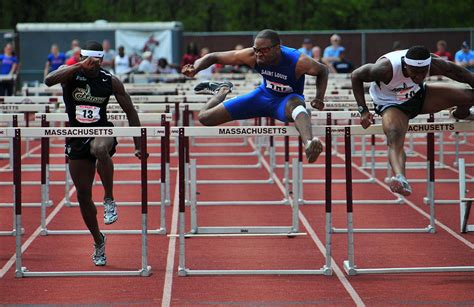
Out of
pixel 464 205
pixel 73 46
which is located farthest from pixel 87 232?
pixel 73 46

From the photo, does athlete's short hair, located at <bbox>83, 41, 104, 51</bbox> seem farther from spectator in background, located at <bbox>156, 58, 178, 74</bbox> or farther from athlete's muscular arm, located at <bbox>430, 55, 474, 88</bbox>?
spectator in background, located at <bbox>156, 58, 178, 74</bbox>

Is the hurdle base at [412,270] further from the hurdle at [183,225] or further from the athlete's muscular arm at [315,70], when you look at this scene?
the athlete's muscular arm at [315,70]

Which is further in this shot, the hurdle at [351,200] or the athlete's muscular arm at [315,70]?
the athlete's muscular arm at [315,70]

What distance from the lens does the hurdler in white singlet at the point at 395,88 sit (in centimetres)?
1039

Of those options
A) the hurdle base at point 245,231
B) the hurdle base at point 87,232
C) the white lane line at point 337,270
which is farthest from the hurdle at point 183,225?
the hurdle base at point 87,232

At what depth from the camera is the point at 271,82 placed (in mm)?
10906

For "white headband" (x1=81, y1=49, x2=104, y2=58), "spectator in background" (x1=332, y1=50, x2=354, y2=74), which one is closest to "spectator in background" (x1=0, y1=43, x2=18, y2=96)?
"spectator in background" (x1=332, y1=50, x2=354, y2=74)

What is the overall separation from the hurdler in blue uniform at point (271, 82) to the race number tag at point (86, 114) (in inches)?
37.9

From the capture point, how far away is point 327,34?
39500 mm

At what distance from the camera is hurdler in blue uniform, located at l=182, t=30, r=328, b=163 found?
34.9 feet

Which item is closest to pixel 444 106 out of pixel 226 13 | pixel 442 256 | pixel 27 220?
pixel 442 256

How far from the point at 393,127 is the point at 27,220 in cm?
556

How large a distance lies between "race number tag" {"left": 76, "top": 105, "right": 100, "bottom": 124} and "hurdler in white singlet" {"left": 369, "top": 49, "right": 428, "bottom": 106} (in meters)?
2.71

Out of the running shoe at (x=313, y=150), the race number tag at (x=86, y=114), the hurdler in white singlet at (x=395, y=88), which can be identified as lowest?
the running shoe at (x=313, y=150)
